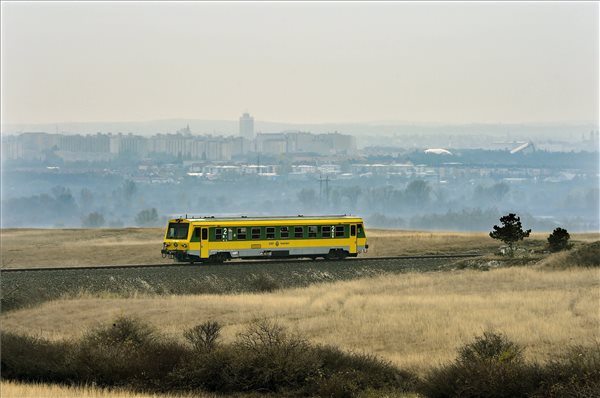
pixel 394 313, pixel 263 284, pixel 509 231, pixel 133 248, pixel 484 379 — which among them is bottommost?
pixel 133 248

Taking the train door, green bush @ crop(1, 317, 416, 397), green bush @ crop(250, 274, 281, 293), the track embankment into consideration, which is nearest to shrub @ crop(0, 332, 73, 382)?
green bush @ crop(1, 317, 416, 397)

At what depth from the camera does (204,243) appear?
5072 cm

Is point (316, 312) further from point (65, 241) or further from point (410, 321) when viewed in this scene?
point (65, 241)

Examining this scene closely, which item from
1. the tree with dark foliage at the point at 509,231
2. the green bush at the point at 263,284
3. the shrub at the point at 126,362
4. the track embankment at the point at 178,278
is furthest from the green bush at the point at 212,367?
the tree with dark foliage at the point at 509,231

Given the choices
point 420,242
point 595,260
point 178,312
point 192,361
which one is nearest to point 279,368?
point 192,361

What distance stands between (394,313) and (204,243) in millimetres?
16754

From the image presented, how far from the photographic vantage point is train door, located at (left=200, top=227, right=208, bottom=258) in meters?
50.5

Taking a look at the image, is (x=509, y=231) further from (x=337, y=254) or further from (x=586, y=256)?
(x=337, y=254)

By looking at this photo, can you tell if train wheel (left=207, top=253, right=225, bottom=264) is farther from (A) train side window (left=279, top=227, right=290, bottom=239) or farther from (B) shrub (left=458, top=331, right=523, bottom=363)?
(B) shrub (left=458, top=331, right=523, bottom=363)

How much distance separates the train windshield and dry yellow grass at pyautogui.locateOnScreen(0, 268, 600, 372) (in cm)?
937

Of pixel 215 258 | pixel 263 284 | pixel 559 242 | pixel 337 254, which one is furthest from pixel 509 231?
pixel 263 284

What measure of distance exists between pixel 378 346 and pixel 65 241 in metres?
58.7

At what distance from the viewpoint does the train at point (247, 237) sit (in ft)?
166

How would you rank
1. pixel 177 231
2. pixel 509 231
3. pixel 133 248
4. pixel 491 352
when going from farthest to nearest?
pixel 133 248 < pixel 509 231 < pixel 177 231 < pixel 491 352
